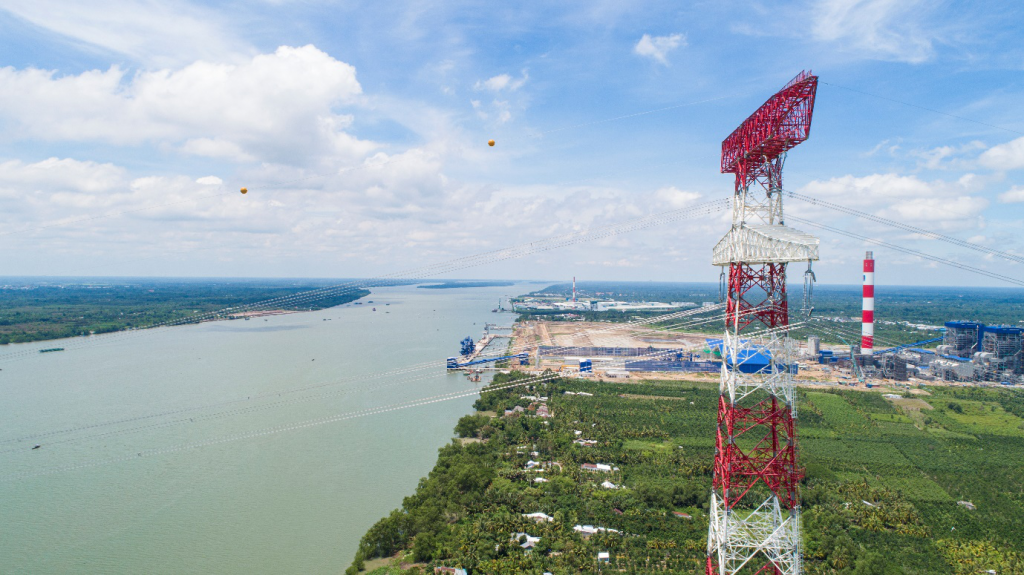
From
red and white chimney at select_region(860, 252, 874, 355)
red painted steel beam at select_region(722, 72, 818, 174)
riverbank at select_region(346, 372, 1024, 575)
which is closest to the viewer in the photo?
red painted steel beam at select_region(722, 72, 818, 174)

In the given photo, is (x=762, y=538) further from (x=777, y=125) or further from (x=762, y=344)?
(x=777, y=125)

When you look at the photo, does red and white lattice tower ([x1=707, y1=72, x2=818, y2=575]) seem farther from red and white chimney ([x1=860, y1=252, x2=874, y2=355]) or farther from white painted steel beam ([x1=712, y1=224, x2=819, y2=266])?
red and white chimney ([x1=860, y1=252, x2=874, y2=355])

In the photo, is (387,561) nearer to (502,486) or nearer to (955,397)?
(502,486)

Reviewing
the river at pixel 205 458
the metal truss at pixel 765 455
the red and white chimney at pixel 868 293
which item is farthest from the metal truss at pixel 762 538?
the red and white chimney at pixel 868 293

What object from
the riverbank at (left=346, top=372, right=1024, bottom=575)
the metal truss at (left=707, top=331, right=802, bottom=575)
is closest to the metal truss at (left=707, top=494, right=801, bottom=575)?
the metal truss at (left=707, top=331, right=802, bottom=575)

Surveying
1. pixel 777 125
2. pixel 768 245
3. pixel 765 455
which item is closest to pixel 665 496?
pixel 765 455

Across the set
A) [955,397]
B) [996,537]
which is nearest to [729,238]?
[996,537]

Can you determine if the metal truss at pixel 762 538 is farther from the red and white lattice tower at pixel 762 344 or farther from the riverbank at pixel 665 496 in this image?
the riverbank at pixel 665 496
